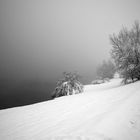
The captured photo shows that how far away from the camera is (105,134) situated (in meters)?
2.05

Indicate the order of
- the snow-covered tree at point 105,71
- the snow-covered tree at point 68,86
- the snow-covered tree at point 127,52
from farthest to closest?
the snow-covered tree at point 105,71 → the snow-covered tree at point 68,86 → the snow-covered tree at point 127,52

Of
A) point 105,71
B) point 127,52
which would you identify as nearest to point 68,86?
point 127,52

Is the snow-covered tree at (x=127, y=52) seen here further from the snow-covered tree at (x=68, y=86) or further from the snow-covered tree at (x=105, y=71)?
the snow-covered tree at (x=105, y=71)

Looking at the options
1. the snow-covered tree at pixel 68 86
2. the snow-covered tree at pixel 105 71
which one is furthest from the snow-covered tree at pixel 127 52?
the snow-covered tree at pixel 105 71

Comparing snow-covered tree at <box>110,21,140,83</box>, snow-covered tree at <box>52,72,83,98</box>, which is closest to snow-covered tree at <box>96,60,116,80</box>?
snow-covered tree at <box>52,72,83,98</box>

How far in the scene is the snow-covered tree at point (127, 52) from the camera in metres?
10.2

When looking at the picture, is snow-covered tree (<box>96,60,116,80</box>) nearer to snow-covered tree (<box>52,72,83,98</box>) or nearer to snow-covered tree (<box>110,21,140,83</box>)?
snow-covered tree (<box>52,72,83,98</box>)

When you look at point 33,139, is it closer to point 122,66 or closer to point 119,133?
point 119,133

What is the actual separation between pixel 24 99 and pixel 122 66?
105 ft

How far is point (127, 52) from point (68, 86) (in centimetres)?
1086

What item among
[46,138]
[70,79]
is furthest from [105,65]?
[46,138]

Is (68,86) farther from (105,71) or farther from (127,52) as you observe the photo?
(105,71)

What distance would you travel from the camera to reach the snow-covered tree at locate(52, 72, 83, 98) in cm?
1514

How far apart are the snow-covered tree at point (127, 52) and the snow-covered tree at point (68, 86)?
8003 mm
